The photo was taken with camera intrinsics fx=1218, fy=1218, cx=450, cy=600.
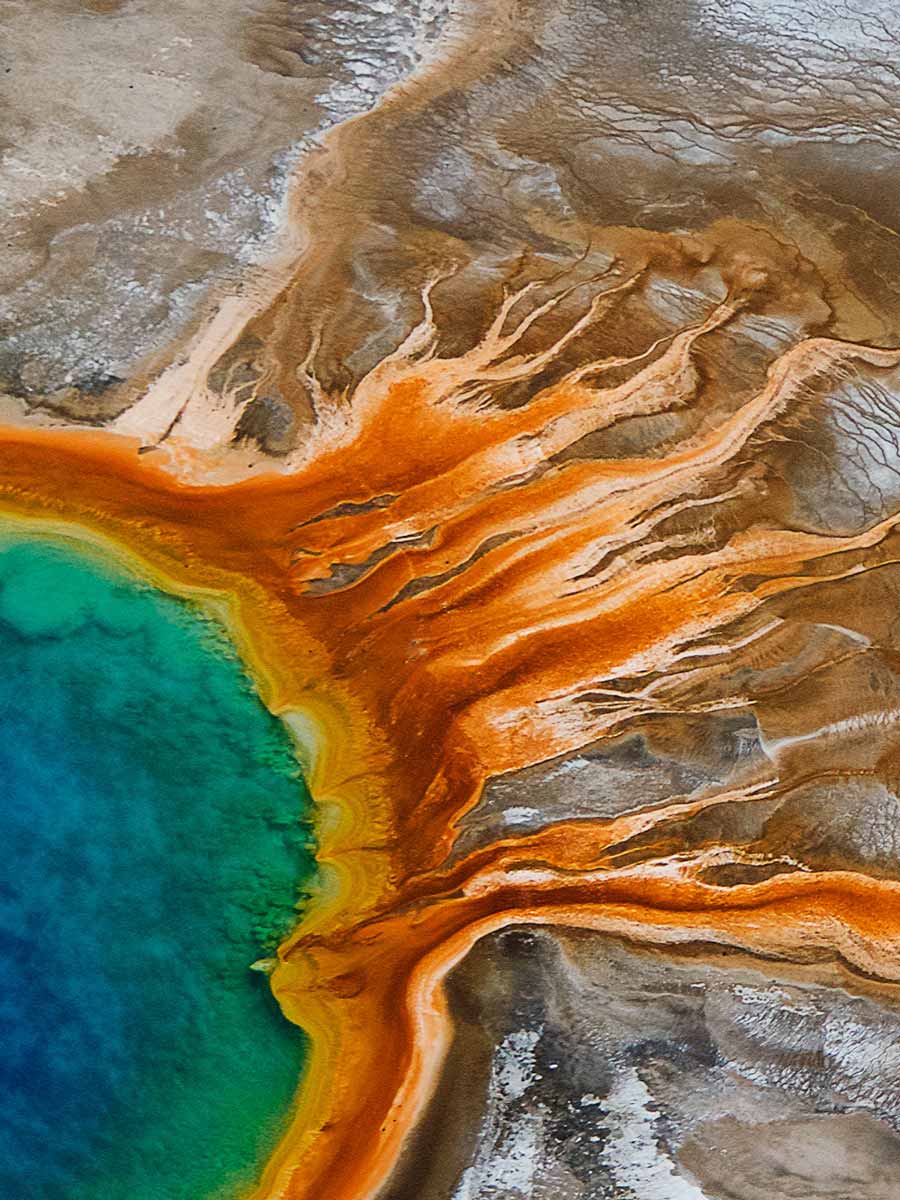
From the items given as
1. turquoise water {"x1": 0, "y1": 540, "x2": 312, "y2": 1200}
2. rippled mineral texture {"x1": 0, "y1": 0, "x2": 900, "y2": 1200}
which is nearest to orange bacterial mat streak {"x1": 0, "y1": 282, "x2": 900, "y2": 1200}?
rippled mineral texture {"x1": 0, "y1": 0, "x2": 900, "y2": 1200}

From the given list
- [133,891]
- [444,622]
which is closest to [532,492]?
[444,622]

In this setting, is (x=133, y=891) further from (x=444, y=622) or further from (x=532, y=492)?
(x=532, y=492)

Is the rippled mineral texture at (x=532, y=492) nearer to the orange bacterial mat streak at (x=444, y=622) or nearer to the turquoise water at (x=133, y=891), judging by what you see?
the orange bacterial mat streak at (x=444, y=622)

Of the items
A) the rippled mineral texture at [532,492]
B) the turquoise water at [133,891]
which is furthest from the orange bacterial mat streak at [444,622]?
the turquoise water at [133,891]

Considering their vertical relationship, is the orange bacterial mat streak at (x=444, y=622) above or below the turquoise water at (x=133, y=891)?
above

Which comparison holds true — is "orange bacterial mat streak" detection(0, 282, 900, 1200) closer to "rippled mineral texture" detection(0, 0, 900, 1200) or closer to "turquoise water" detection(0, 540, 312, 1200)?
"rippled mineral texture" detection(0, 0, 900, 1200)

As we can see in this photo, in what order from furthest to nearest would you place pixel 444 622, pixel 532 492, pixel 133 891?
pixel 532 492 → pixel 444 622 → pixel 133 891
